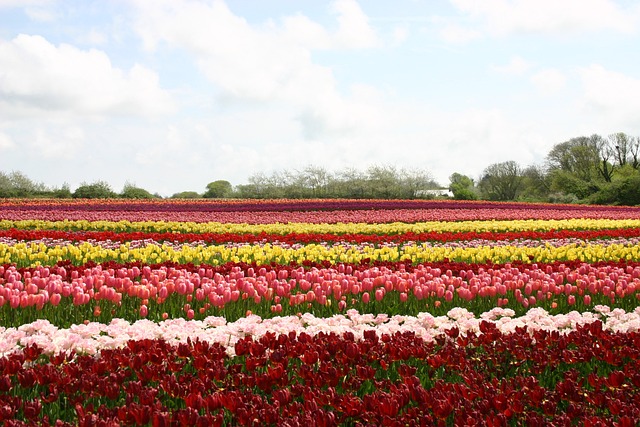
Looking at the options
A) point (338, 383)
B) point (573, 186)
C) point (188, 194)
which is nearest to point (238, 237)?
point (338, 383)

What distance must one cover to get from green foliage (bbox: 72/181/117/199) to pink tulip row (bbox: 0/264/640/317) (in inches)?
1436

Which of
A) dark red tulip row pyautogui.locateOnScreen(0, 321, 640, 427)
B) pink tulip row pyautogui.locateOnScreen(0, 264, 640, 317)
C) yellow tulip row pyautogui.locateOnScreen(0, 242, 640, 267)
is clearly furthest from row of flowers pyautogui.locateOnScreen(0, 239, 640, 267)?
dark red tulip row pyautogui.locateOnScreen(0, 321, 640, 427)

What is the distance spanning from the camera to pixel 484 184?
59.7 meters

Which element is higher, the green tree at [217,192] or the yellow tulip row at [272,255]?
the green tree at [217,192]

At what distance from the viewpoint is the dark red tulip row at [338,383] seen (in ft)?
10.4

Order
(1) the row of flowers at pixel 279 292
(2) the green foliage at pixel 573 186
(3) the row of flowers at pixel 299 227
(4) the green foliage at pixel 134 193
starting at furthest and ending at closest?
(2) the green foliage at pixel 573 186, (4) the green foliage at pixel 134 193, (3) the row of flowers at pixel 299 227, (1) the row of flowers at pixel 279 292

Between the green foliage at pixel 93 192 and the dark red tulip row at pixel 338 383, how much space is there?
40.2 metres

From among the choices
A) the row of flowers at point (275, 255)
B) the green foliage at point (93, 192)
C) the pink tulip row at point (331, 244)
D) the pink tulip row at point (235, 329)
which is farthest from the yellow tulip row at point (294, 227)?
the green foliage at point (93, 192)

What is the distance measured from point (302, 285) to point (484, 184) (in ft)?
182

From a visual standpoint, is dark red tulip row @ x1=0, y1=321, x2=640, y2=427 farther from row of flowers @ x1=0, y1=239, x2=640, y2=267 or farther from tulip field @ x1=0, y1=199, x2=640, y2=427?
row of flowers @ x1=0, y1=239, x2=640, y2=267

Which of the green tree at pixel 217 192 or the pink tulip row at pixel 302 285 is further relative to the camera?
the green tree at pixel 217 192

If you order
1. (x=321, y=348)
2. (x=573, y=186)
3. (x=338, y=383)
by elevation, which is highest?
(x=573, y=186)

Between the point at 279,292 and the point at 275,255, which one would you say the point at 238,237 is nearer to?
the point at 275,255

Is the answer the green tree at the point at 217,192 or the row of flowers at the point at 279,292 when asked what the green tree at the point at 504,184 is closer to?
the green tree at the point at 217,192
